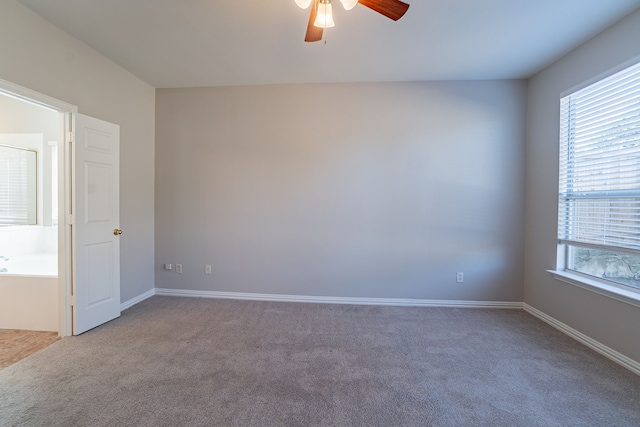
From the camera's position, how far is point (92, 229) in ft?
8.45

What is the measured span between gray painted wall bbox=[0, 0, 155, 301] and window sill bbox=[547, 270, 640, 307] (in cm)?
500

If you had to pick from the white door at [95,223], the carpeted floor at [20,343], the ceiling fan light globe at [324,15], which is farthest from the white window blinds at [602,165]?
the carpeted floor at [20,343]

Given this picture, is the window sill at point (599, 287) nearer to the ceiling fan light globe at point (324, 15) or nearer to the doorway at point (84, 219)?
the ceiling fan light globe at point (324, 15)

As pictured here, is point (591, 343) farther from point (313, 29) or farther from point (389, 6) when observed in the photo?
point (313, 29)

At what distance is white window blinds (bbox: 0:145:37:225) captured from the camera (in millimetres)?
3273

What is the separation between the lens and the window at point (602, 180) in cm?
208

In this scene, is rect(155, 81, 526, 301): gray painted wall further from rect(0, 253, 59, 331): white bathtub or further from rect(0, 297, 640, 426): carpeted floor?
rect(0, 253, 59, 331): white bathtub

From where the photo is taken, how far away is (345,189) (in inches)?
130

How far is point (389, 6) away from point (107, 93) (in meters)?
3.12

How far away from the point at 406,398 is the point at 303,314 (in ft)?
4.94

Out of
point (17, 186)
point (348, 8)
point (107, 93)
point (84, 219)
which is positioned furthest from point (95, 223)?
point (348, 8)

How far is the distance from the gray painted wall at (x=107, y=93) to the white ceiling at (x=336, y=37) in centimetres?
15

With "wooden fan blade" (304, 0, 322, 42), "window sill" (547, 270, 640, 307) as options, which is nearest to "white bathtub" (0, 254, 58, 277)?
"wooden fan blade" (304, 0, 322, 42)

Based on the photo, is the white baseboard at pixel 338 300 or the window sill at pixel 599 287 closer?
the window sill at pixel 599 287
